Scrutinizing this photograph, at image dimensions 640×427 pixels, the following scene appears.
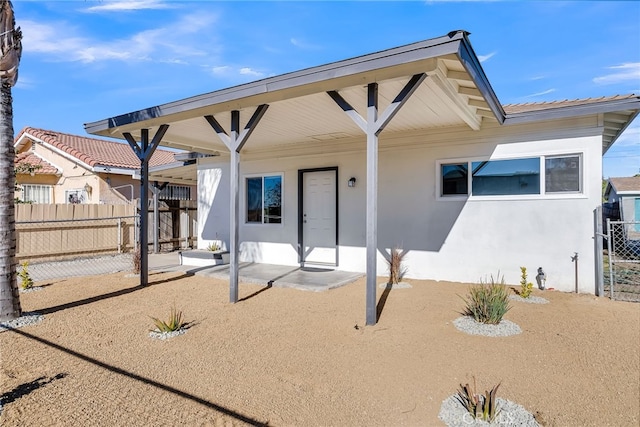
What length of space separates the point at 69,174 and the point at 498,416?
1551 cm

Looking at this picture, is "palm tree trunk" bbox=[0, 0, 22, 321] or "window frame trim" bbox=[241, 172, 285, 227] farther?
"window frame trim" bbox=[241, 172, 285, 227]

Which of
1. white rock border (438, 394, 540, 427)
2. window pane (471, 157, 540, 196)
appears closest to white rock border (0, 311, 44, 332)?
white rock border (438, 394, 540, 427)

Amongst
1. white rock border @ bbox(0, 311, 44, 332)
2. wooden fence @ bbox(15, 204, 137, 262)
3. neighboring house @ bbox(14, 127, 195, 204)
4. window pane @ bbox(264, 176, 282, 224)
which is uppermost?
neighboring house @ bbox(14, 127, 195, 204)

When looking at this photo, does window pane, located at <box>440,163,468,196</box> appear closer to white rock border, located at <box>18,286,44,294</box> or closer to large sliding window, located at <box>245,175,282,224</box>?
large sliding window, located at <box>245,175,282,224</box>

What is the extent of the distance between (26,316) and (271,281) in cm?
346

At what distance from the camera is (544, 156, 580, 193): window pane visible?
19.3 feet

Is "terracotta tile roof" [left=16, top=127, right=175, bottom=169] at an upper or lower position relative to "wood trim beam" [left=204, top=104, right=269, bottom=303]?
upper

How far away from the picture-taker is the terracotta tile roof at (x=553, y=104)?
550 cm

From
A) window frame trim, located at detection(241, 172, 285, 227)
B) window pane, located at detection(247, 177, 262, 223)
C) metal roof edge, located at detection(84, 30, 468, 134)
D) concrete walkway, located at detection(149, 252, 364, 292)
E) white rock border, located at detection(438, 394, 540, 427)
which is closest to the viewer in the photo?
white rock border, located at detection(438, 394, 540, 427)

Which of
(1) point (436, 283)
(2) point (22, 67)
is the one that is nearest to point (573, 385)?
(1) point (436, 283)

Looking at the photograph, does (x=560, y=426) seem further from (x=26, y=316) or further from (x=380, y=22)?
(x=380, y=22)

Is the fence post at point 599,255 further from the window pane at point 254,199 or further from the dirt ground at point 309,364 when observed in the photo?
the window pane at point 254,199

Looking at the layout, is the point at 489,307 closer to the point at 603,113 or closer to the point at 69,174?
the point at 603,113

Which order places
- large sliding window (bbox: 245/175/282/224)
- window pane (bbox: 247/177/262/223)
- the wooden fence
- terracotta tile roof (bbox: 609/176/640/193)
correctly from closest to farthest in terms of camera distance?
large sliding window (bbox: 245/175/282/224) < window pane (bbox: 247/177/262/223) < the wooden fence < terracotta tile roof (bbox: 609/176/640/193)
